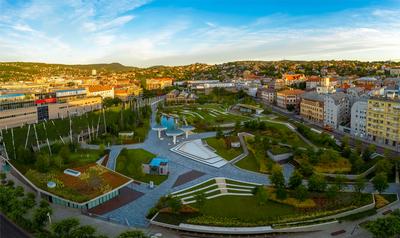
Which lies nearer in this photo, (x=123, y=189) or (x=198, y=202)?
(x=198, y=202)

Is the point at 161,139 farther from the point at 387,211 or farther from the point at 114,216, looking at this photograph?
the point at 387,211

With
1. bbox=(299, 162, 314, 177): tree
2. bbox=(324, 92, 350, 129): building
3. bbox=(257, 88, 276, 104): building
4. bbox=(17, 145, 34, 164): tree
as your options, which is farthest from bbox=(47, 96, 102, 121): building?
bbox=(299, 162, 314, 177): tree

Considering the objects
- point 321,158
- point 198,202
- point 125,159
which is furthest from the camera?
point 125,159

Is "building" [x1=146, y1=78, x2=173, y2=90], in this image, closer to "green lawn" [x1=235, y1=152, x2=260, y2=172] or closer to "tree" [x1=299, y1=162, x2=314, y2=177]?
"green lawn" [x1=235, y1=152, x2=260, y2=172]

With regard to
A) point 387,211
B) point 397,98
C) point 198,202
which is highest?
point 397,98

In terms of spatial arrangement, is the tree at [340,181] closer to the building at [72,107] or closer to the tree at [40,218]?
the tree at [40,218]

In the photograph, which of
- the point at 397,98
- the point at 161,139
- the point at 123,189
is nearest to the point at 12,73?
the point at 161,139
